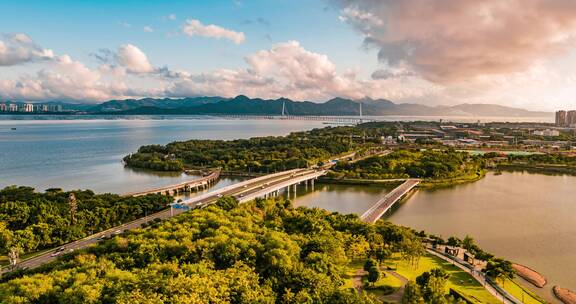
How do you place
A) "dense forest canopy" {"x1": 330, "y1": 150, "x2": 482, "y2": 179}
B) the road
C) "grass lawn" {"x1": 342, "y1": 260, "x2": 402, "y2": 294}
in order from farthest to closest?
"dense forest canopy" {"x1": 330, "y1": 150, "x2": 482, "y2": 179} < the road < "grass lawn" {"x1": 342, "y1": 260, "x2": 402, "y2": 294}

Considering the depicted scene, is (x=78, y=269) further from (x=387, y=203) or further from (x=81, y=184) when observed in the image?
(x=81, y=184)

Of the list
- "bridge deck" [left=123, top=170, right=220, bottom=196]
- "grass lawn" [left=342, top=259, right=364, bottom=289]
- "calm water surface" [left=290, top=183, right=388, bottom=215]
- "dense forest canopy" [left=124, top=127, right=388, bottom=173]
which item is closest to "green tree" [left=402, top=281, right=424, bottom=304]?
"grass lawn" [left=342, top=259, right=364, bottom=289]

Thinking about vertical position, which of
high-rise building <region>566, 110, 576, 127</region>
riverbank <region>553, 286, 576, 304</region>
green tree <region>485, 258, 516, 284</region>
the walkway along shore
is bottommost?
riverbank <region>553, 286, 576, 304</region>

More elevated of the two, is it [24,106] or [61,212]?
[24,106]

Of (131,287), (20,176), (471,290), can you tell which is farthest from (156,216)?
(20,176)

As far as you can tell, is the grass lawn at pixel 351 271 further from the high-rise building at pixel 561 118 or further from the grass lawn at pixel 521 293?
the high-rise building at pixel 561 118

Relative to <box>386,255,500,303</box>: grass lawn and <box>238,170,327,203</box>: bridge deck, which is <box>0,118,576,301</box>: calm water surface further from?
<box>386,255,500,303</box>: grass lawn

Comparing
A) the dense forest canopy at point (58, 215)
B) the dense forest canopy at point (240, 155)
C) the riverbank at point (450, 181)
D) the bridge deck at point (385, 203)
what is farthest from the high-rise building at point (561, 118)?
the dense forest canopy at point (58, 215)
